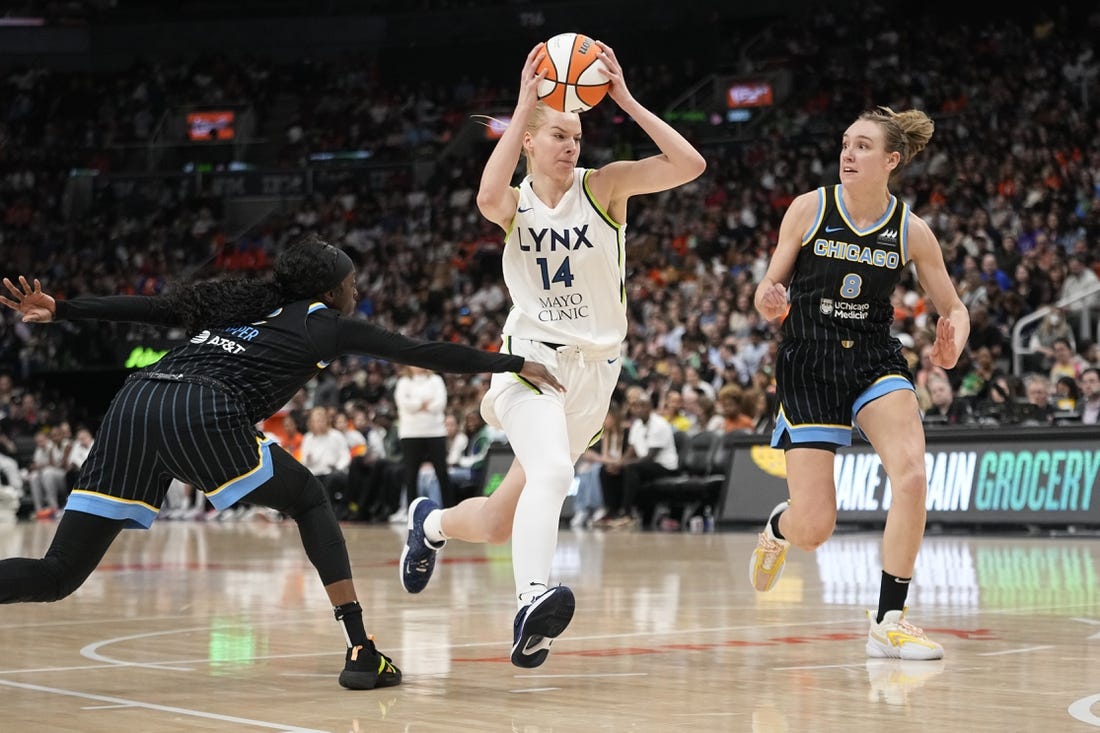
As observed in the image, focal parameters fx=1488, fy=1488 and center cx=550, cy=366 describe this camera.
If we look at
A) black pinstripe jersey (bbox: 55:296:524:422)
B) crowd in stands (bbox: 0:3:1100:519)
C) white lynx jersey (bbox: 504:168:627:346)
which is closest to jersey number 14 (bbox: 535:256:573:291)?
white lynx jersey (bbox: 504:168:627:346)

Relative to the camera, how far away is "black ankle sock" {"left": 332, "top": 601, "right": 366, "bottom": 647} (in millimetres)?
5234

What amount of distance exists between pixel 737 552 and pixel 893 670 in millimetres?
6775

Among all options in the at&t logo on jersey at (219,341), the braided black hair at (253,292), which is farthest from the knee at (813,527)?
the at&t logo on jersey at (219,341)

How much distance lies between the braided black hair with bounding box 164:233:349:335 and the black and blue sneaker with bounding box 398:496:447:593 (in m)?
1.72

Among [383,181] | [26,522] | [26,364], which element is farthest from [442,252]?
[26,522]

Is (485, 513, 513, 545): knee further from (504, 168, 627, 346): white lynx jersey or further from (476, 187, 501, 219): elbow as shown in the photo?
(476, 187, 501, 219): elbow

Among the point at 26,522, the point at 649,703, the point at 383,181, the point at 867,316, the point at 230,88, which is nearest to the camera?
the point at 649,703

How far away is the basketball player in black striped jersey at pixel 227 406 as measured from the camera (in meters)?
5.02

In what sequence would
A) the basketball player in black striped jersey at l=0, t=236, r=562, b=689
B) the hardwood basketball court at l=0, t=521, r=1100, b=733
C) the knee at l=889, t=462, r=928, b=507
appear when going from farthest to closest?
the knee at l=889, t=462, r=928, b=507, the basketball player in black striped jersey at l=0, t=236, r=562, b=689, the hardwood basketball court at l=0, t=521, r=1100, b=733

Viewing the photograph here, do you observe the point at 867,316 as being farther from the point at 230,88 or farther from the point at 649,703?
the point at 230,88

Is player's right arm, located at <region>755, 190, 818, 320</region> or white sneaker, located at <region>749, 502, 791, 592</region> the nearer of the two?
player's right arm, located at <region>755, 190, 818, 320</region>

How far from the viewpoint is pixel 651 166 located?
5.85 metres

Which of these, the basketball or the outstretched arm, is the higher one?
the basketball

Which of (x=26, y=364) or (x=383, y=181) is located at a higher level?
(x=383, y=181)
